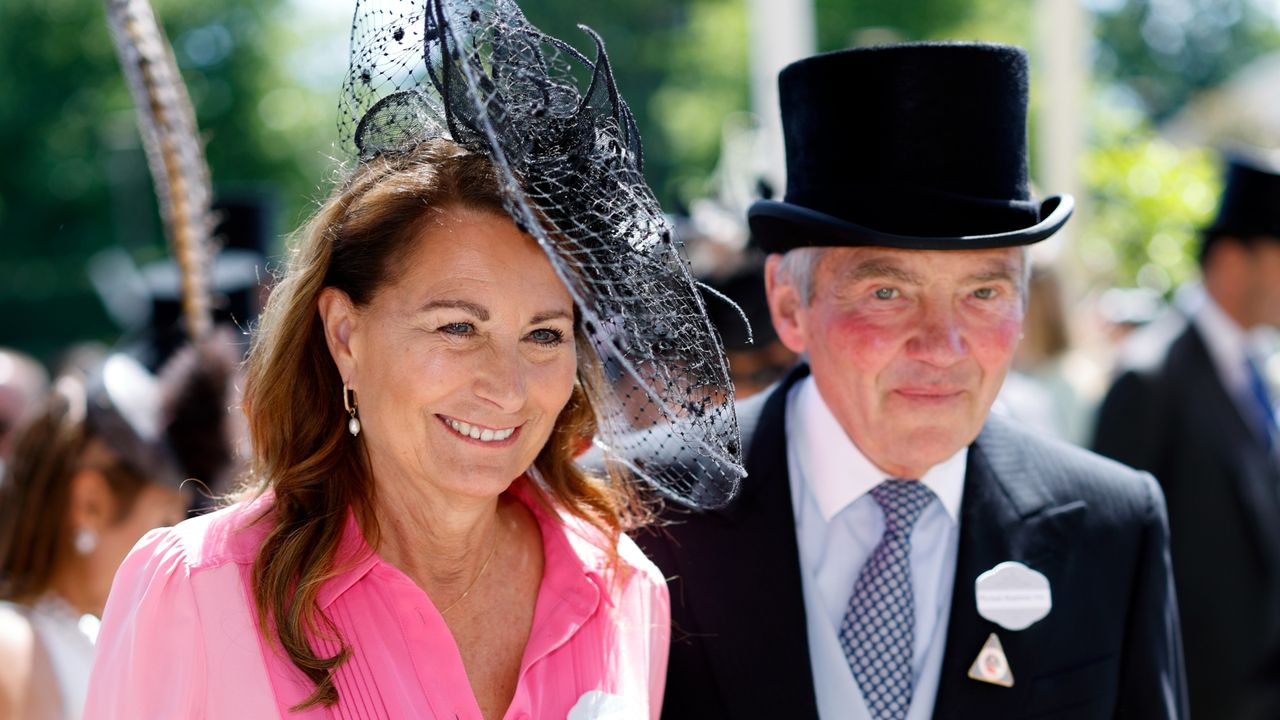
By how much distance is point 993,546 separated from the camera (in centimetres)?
254

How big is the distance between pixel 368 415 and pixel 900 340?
1024mm

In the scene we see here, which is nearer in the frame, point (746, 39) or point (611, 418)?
point (611, 418)

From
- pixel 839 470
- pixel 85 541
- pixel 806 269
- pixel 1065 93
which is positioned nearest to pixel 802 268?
pixel 806 269

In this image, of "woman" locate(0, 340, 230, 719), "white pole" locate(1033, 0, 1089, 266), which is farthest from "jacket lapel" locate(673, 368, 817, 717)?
"white pole" locate(1033, 0, 1089, 266)

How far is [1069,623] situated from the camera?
8.17 feet

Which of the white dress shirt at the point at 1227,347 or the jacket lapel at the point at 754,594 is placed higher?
the jacket lapel at the point at 754,594

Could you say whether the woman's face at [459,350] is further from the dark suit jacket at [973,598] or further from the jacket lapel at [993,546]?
the jacket lapel at [993,546]

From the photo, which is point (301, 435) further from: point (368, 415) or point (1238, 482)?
point (1238, 482)

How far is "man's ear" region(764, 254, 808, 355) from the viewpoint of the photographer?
2.71 meters

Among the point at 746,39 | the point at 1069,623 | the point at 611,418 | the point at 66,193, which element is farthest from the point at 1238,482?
the point at 66,193

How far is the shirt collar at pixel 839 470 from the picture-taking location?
2586 mm

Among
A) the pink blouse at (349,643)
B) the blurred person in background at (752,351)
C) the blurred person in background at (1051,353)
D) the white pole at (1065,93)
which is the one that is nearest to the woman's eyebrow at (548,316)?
the pink blouse at (349,643)

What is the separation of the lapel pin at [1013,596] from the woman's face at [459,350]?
96 cm

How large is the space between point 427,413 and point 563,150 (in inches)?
18.3
